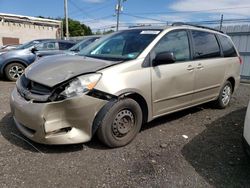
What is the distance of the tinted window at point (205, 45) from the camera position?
15.1ft

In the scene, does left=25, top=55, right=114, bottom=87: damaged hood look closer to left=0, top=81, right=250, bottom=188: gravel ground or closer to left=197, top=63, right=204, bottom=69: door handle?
left=0, top=81, right=250, bottom=188: gravel ground

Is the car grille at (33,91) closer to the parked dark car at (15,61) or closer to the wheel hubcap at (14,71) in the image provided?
the parked dark car at (15,61)

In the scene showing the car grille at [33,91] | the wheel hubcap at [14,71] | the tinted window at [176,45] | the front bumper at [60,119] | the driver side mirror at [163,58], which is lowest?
the wheel hubcap at [14,71]

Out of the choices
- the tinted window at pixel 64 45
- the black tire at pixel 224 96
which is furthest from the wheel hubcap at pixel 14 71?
the black tire at pixel 224 96

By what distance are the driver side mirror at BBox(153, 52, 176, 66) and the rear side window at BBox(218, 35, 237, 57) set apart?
215 centimetres

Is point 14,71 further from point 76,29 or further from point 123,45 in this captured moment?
point 76,29

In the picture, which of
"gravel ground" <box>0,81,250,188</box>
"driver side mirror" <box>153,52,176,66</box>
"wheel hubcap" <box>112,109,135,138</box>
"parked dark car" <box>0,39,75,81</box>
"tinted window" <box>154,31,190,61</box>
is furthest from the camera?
"parked dark car" <box>0,39,75,81</box>

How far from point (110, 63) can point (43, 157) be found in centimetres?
146

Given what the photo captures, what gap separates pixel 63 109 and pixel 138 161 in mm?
1111

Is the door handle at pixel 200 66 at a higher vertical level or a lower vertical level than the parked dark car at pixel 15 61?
higher

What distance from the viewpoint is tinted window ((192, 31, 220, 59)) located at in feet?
15.1

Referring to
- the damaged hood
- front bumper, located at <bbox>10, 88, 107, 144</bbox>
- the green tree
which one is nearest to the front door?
the damaged hood

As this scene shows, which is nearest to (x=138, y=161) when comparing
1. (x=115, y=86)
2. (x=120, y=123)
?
(x=120, y=123)

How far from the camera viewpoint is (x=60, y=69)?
3311mm
